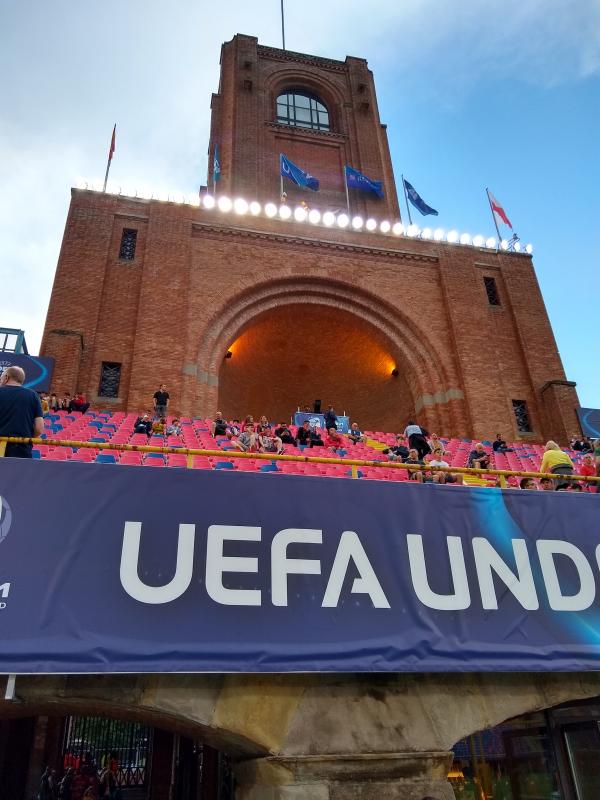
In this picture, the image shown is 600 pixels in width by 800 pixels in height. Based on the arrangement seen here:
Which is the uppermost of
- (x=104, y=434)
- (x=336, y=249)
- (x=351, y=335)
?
(x=336, y=249)

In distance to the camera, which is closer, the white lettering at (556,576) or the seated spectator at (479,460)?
the white lettering at (556,576)

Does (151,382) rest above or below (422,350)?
below

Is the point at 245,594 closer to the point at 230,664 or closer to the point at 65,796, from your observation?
the point at 230,664

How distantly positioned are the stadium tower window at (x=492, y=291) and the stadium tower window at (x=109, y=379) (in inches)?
600

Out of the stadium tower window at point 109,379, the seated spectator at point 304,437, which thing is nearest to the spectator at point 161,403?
the stadium tower window at point 109,379

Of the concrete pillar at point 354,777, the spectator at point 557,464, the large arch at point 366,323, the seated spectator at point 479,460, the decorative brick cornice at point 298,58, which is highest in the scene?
the decorative brick cornice at point 298,58

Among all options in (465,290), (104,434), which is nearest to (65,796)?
(104,434)

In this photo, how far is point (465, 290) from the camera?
23.3 m

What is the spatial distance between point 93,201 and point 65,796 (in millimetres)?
18847

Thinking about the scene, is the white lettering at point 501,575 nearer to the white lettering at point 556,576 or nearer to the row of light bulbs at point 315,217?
the white lettering at point 556,576

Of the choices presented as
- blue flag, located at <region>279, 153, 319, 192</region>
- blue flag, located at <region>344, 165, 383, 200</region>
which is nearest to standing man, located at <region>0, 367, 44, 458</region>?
blue flag, located at <region>279, 153, 319, 192</region>

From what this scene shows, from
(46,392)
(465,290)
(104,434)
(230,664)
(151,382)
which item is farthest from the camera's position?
(465,290)

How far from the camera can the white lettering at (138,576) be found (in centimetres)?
407

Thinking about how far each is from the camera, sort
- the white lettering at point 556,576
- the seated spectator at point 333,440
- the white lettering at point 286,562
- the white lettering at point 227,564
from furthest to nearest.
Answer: the seated spectator at point 333,440
the white lettering at point 556,576
the white lettering at point 286,562
the white lettering at point 227,564
